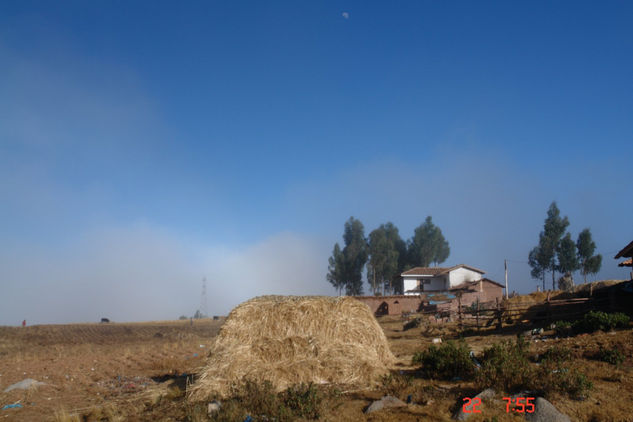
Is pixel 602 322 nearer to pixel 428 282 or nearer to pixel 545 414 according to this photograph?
pixel 545 414

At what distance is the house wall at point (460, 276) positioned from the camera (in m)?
51.3

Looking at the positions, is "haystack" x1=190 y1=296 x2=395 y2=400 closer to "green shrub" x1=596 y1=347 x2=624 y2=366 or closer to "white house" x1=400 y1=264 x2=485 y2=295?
"green shrub" x1=596 y1=347 x2=624 y2=366

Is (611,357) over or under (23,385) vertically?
over

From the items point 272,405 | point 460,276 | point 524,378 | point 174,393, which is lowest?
point 174,393

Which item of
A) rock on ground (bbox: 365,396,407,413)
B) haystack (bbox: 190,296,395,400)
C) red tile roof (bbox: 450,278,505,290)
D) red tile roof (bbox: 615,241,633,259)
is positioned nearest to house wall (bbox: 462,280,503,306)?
red tile roof (bbox: 450,278,505,290)

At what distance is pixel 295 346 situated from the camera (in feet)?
30.6

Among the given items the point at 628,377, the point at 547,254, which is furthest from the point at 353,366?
the point at 547,254

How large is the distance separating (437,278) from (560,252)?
61.0 feet

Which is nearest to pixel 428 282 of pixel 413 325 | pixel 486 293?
pixel 486 293

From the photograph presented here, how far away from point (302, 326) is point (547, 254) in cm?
5813

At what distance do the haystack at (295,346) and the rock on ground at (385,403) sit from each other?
174 centimetres

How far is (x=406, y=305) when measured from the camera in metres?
39.4

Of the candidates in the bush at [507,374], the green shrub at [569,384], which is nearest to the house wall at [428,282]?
the bush at [507,374]
